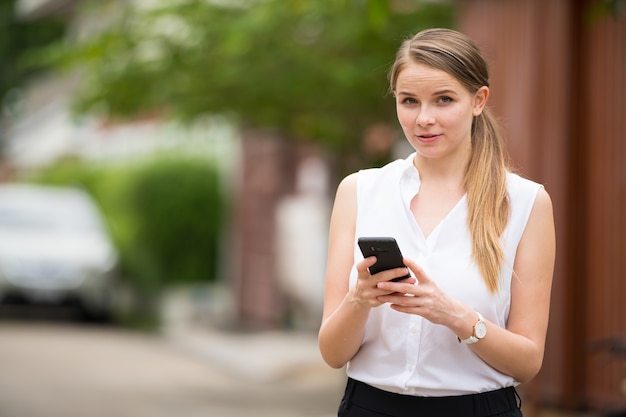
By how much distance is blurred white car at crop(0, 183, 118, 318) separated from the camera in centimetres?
1558

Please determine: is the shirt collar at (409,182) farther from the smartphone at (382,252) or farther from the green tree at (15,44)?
the green tree at (15,44)

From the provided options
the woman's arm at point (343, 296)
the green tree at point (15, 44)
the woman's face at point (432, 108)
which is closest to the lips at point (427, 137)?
the woman's face at point (432, 108)

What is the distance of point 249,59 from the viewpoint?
967 centimetres

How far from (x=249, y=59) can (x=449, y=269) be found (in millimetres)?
7076

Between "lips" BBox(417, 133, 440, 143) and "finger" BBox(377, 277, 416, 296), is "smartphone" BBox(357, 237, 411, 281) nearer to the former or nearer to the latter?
"finger" BBox(377, 277, 416, 296)

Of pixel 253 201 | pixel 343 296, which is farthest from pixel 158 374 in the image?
pixel 343 296

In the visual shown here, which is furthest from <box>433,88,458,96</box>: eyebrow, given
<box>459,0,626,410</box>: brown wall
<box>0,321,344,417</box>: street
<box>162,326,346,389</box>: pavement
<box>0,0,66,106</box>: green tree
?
<box>0,0,66,106</box>: green tree

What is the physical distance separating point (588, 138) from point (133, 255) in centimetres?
1181

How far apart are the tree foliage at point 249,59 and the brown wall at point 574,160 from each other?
1509 mm

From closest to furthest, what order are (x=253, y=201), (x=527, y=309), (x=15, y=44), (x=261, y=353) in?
(x=527, y=309) → (x=261, y=353) → (x=253, y=201) → (x=15, y=44)

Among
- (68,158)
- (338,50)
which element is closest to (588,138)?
(338,50)

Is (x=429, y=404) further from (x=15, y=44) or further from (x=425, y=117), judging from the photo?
(x=15, y=44)

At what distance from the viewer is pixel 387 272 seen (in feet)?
8.66

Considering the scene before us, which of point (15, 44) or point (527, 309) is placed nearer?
point (527, 309)
